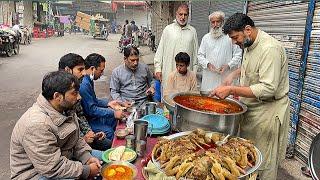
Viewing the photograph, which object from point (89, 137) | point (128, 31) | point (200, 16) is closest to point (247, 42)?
point (89, 137)

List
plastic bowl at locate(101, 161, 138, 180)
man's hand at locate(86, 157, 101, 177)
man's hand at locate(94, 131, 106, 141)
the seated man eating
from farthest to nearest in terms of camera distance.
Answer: the seated man eating → man's hand at locate(94, 131, 106, 141) → man's hand at locate(86, 157, 101, 177) → plastic bowl at locate(101, 161, 138, 180)

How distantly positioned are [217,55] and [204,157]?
143 inches

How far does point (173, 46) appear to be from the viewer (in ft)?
18.3

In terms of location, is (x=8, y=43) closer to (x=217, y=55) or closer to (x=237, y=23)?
(x=217, y=55)

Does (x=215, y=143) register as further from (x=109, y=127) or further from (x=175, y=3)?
(x=175, y=3)

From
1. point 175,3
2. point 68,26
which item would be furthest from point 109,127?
point 68,26

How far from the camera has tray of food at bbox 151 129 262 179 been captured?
2027 mm

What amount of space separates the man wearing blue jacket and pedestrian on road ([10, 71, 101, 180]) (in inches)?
49.0

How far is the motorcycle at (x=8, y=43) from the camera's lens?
16031 mm

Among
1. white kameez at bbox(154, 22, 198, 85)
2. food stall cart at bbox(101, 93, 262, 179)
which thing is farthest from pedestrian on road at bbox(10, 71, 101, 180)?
white kameez at bbox(154, 22, 198, 85)

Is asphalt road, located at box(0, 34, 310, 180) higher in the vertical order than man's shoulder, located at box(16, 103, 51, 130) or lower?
lower

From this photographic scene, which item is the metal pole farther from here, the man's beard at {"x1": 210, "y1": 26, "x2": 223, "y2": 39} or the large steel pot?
the large steel pot

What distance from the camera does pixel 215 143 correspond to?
2516 mm

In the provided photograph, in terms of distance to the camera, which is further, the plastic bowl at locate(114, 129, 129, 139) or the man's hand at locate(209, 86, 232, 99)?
the plastic bowl at locate(114, 129, 129, 139)
